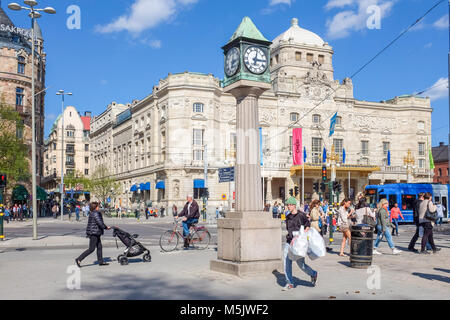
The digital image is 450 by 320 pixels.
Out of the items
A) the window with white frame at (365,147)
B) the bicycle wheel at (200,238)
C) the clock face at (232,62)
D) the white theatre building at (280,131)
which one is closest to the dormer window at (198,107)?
the white theatre building at (280,131)

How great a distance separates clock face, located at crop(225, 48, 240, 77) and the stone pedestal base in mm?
3655

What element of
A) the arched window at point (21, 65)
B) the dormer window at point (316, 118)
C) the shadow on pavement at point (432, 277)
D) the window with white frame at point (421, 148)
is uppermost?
the arched window at point (21, 65)

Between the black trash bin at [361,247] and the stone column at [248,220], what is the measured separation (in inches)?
87.8

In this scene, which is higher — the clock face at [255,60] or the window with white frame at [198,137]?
the window with white frame at [198,137]

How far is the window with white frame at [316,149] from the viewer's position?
62062mm

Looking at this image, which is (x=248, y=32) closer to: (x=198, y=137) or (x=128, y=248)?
(x=128, y=248)

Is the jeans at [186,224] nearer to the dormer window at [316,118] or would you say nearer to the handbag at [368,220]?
the handbag at [368,220]

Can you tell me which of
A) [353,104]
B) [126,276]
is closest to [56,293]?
[126,276]

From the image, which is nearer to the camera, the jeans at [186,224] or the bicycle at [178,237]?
the bicycle at [178,237]

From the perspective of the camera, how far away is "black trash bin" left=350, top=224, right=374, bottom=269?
11789 mm

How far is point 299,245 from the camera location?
8445 millimetres

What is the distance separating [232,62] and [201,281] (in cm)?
553

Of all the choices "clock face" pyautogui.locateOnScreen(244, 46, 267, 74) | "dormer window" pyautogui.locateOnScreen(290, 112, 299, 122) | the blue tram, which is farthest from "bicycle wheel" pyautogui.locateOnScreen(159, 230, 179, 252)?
"dormer window" pyautogui.locateOnScreen(290, 112, 299, 122)
